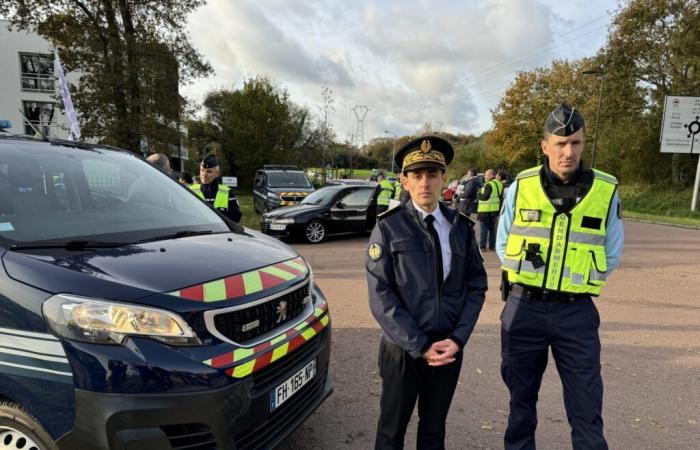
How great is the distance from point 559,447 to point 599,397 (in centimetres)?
69

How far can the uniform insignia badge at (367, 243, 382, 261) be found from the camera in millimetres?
2066

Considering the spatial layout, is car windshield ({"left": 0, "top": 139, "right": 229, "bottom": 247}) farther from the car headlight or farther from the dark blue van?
the car headlight

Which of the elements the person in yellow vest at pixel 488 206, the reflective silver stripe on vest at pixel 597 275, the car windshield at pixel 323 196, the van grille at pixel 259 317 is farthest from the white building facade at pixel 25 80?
the reflective silver stripe on vest at pixel 597 275

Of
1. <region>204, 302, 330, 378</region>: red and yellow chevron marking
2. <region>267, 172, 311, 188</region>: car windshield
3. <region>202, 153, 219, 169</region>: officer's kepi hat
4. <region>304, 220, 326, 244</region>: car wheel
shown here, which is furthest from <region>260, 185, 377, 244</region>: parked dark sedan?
<region>204, 302, 330, 378</region>: red and yellow chevron marking

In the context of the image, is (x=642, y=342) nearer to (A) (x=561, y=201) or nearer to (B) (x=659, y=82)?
(A) (x=561, y=201)

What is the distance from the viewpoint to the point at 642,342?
443 cm

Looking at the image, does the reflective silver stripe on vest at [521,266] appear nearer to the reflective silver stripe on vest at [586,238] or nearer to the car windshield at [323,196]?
the reflective silver stripe on vest at [586,238]

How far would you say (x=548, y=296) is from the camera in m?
2.34

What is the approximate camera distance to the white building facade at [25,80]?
1180 inches

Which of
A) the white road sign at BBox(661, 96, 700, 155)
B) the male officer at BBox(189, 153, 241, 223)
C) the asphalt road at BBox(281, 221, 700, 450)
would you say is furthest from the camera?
the white road sign at BBox(661, 96, 700, 155)

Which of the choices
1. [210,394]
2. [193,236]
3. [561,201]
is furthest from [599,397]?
[193,236]

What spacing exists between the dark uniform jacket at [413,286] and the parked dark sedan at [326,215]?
802 centimetres

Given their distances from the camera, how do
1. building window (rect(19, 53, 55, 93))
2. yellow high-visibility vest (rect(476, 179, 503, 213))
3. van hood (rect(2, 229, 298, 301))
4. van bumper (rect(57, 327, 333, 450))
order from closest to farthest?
van bumper (rect(57, 327, 333, 450)), van hood (rect(2, 229, 298, 301)), yellow high-visibility vest (rect(476, 179, 503, 213)), building window (rect(19, 53, 55, 93))

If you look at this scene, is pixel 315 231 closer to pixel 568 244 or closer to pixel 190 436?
pixel 568 244
